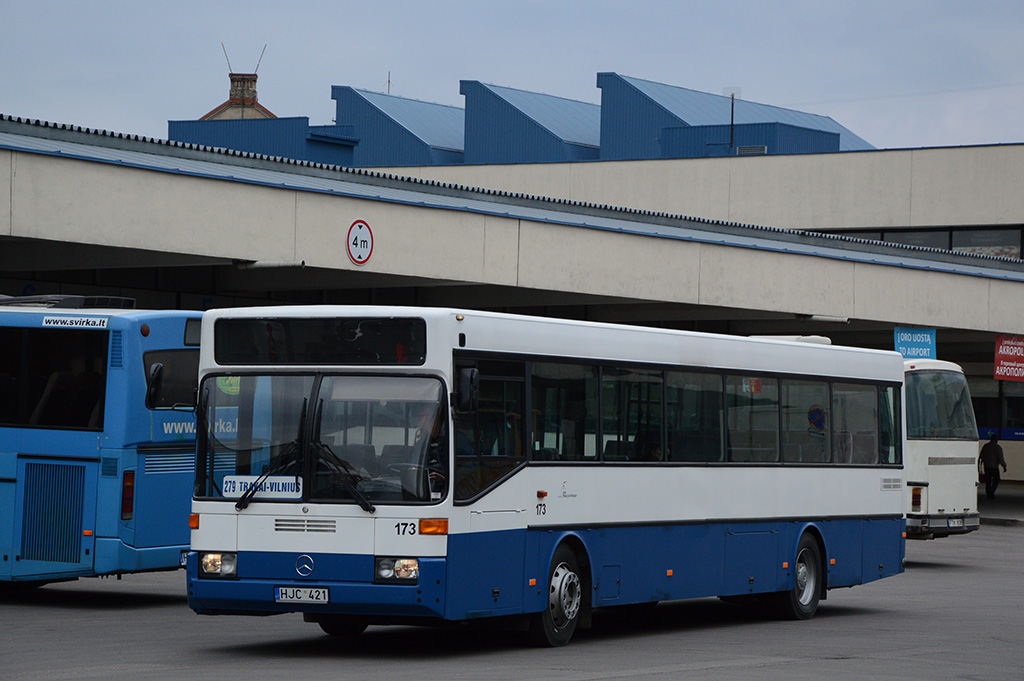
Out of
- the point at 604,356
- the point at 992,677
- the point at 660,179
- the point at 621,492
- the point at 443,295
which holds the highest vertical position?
the point at 660,179

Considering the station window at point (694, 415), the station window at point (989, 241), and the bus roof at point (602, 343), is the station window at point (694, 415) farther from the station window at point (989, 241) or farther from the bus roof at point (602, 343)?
the station window at point (989, 241)

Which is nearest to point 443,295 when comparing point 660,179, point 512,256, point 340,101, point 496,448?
point 512,256

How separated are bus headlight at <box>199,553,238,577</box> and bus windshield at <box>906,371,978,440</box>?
16.5 meters

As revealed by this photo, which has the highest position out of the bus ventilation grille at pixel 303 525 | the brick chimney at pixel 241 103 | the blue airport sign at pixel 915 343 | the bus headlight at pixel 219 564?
the brick chimney at pixel 241 103

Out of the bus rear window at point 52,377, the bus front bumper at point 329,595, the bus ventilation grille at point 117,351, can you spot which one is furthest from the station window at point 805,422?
the bus rear window at point 52,377

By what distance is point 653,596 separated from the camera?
1398 centimetres

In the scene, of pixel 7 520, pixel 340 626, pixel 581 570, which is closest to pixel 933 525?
pixel 581 570

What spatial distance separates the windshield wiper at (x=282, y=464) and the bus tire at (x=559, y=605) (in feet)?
7.61

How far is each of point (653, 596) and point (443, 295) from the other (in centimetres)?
1663

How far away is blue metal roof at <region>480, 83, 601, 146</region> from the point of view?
63844 mm

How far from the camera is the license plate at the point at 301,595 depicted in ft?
37.7

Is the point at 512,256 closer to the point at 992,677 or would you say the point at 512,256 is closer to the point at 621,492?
the point at 621,492

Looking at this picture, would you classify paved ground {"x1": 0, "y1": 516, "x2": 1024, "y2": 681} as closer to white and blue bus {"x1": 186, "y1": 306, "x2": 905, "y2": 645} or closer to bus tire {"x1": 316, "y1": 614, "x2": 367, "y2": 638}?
bus tire {"x1": 316, "y1": 614, "x2": 367, "y2": 638}

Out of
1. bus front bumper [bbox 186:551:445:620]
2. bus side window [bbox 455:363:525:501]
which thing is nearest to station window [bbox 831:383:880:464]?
bus side window [bbox 455:363:525:501]
